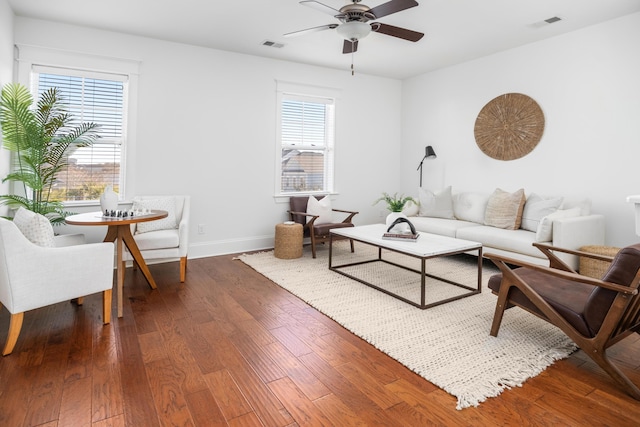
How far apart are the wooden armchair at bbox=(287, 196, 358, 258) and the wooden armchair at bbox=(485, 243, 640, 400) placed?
2.46 m

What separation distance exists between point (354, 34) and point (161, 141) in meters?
2.70

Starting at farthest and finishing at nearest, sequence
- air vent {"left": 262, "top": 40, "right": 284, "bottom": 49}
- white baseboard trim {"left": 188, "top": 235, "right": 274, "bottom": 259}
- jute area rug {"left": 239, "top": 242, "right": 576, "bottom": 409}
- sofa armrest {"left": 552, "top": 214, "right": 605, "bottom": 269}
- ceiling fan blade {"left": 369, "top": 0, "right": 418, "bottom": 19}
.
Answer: white baseboard trim {"left": 188, "top": 235, "right": 274, "bottom": 259} < air vent {"left": 262, "top": 40, "right": 284, "bottom": 49} < sofa armrest {"left": 552, "top": 214, "right": 605, "bottom": 269} < ceiling fan blade {"left": 369, "top": 0, "right": 418, "bottom": 19} < jute area rug {"left": 239, "top": 242, "right": 576, "bottom": 409}

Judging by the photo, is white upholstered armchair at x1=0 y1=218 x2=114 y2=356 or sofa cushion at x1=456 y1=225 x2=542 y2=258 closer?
white upholstered armchair at x1=0 y1=218 x2=114 y2=356

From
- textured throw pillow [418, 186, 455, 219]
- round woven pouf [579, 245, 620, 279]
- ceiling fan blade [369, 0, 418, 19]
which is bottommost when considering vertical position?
round woven pouf [579, 245, 620, 279]

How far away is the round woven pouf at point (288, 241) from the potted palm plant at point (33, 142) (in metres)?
2.28

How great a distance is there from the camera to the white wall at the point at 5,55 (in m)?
3.26

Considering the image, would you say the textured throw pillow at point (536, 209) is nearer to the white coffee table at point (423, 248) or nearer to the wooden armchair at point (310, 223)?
the white coffee table at point (423, 248)

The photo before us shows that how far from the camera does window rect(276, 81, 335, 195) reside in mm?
5375

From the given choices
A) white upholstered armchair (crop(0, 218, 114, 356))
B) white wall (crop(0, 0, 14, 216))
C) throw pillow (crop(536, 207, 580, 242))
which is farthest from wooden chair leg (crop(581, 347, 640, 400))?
white wall (crop(0, 0, 14, 216))

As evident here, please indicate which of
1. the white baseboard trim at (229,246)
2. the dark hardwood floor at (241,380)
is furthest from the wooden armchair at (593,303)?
the white baseboard trim at (229,246)

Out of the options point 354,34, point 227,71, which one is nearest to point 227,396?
point 354,34

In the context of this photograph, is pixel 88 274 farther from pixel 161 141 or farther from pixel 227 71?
pixel 227 71

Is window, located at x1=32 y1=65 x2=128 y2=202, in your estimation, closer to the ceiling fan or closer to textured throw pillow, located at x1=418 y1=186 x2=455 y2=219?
the ceiling fan

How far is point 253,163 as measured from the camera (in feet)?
16.8
